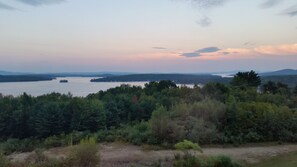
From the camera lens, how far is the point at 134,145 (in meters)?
13.8

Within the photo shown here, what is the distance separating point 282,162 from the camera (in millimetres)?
10156

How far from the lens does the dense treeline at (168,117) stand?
1370 cm

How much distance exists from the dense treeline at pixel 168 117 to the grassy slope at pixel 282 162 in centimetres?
269

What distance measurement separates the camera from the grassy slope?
974 centimetres

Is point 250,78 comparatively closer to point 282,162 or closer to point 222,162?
point 282,162

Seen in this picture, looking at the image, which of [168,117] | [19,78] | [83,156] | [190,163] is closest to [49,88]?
[19,78]

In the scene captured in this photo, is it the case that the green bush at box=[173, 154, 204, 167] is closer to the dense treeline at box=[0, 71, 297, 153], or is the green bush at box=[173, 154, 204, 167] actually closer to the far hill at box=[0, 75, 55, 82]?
the dense treeline at box=[0, 71, 297, 153]

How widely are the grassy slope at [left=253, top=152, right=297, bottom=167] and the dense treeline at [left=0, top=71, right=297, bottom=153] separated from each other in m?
2.69

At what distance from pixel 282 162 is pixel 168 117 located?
5.30 m

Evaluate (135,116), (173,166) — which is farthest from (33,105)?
(173,166)

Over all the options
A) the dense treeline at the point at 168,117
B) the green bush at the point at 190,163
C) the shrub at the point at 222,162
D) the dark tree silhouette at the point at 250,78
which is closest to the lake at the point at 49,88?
the dense treeline at the point at 168,117

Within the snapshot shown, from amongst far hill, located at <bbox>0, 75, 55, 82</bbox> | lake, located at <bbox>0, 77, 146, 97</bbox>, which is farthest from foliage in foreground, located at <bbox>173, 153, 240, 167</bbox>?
far hill, located at <bbox>0, 75, 55, 82</bbox>

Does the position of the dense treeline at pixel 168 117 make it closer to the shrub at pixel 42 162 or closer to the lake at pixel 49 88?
the shrub at pixel 42 162

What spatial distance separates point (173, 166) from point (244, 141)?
19.8 ft
